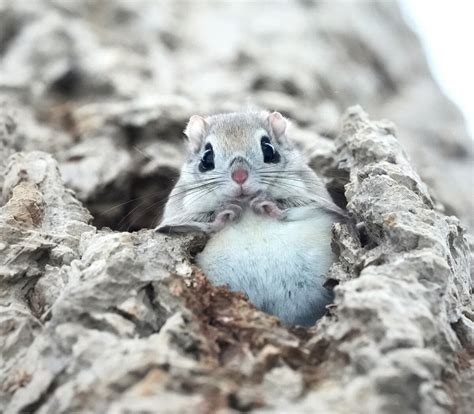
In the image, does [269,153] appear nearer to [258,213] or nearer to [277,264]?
[258,213]

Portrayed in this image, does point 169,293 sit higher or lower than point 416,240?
lower

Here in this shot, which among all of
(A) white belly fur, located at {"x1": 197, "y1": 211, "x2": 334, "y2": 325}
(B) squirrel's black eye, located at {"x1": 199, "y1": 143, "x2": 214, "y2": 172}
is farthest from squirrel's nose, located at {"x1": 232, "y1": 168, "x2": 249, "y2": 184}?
(B) squirrel's black eye, located at {"x1": 199, "y1": 143, "x2": 214, "y2": 172}

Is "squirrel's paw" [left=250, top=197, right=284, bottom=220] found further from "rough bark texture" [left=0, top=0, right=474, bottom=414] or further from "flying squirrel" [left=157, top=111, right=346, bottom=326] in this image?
"rough bark texture" [left=0, top=0, right=474, bottom=414]

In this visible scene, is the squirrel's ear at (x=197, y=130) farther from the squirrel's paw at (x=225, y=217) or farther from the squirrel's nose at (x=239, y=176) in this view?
the squirrel's paw at (x=225, y=217)

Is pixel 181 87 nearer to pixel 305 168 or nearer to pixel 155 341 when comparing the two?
pixel 305 168

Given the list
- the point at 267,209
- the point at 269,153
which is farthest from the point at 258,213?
the point at 269,153

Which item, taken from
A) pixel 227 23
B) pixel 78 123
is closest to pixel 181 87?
pixel 78 123
